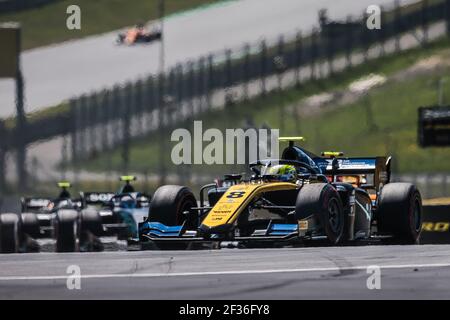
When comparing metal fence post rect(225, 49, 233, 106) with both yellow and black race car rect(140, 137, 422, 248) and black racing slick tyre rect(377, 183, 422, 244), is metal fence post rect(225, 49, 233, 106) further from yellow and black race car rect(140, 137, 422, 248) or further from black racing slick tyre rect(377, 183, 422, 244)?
black racing slick tyre rect(377, 183, 422, 244)

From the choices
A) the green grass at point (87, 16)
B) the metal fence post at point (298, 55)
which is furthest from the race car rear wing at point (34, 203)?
the green grass at point (87, 16)

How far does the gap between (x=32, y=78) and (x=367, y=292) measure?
6033 centimetres

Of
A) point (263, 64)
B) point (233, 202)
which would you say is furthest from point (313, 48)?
A: point (233, 202)

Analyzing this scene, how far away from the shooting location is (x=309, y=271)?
11.0 m

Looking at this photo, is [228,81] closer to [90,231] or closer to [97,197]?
[97,197]

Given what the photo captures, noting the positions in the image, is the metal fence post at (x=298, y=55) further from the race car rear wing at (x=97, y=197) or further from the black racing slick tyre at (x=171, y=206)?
the black racing slick tyre at (x=171, y=206)

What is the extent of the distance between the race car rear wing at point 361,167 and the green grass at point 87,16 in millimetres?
53123

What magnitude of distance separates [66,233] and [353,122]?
37.0m

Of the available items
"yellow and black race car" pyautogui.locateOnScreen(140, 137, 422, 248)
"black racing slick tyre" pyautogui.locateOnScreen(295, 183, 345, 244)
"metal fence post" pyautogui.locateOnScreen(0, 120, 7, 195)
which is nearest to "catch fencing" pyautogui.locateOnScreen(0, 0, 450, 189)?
"metal fence post" pyautogui.locateOnScreen(0, 120, 7, 195)

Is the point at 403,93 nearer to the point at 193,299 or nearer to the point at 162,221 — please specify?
the point at 162,221

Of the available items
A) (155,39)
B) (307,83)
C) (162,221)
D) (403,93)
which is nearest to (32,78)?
(155,39)

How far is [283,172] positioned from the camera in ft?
56.7

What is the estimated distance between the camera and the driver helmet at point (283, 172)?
1723 centimetres
